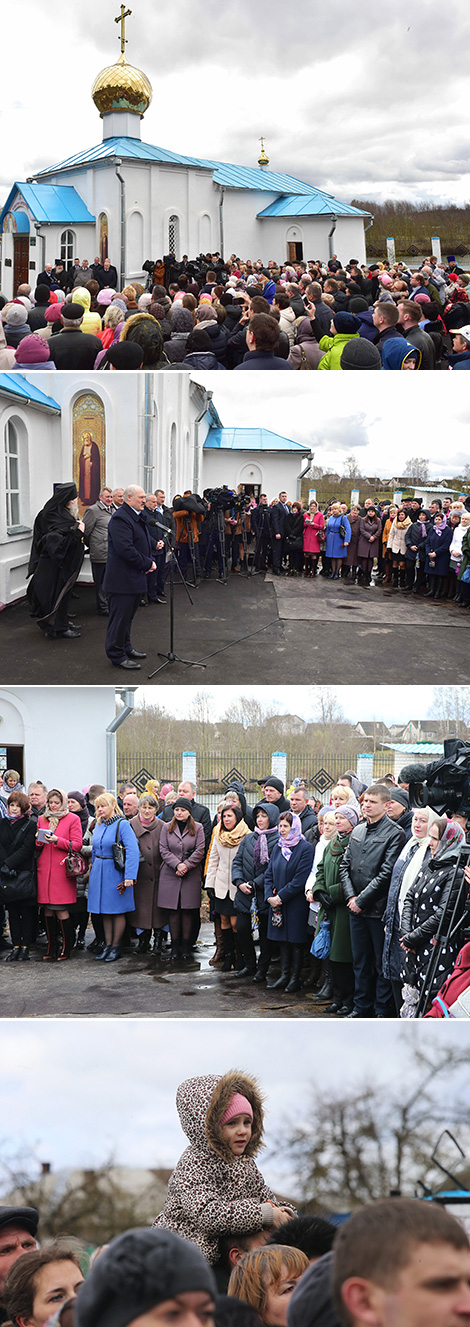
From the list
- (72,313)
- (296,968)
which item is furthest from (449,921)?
(72,313)

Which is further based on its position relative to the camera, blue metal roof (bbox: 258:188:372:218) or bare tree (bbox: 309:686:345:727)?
blue metal roof (bbox: 258:188:372:218)

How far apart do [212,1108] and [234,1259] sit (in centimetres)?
41

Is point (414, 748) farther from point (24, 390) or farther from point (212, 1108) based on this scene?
point (212, 1108)

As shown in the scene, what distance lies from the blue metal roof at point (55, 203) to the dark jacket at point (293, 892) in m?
20.0

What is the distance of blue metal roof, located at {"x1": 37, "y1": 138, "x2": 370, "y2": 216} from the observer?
21.2 metres

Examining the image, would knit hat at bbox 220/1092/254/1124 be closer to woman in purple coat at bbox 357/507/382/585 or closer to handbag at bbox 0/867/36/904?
handbag at bbox 0/867/36/904

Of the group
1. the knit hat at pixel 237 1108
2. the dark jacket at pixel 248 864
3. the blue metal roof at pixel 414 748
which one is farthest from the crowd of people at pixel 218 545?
the knit hat at pixel 237 1108

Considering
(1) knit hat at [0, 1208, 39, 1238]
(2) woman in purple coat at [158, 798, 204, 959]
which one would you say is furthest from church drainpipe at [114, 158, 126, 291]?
(1) knit hat at [0, 1208, 39, 1238]

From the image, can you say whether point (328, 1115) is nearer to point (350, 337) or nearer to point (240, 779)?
point (350, 337)

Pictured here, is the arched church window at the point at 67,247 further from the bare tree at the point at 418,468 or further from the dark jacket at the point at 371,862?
the dark jacket at the point at 371,862

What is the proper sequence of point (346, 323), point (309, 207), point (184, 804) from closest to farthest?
point (346, 323)
point (184, 804)
point (309, 207)

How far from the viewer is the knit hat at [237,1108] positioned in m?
3.04

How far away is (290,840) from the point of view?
5.61 m

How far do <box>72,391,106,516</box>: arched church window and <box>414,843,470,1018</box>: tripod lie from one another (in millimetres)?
3147
